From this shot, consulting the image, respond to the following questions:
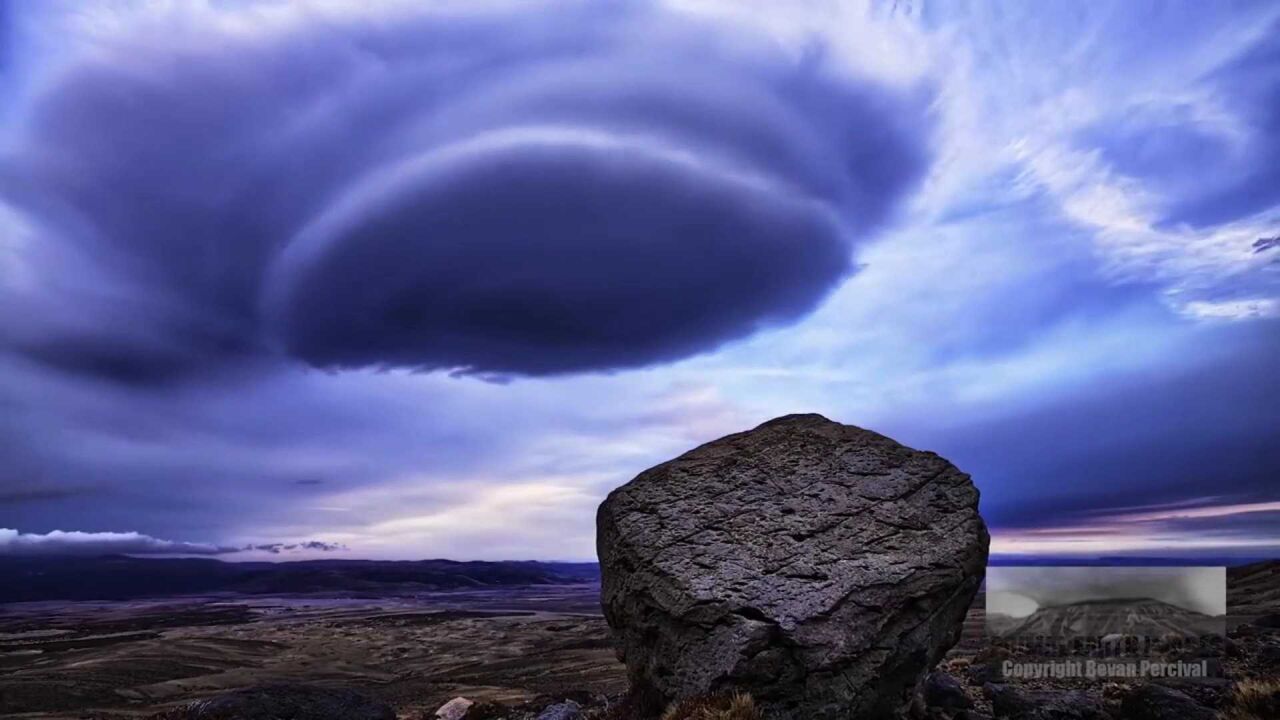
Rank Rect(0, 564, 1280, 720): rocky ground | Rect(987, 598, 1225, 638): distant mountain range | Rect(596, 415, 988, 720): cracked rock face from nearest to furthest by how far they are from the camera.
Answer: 1. Rect(596, 415, 988, 720): cracked rock face
2. Rect(0, 564, 1280, 720): rocky ground
3. Rect(987, 598, 1225, 638): distant mountain range

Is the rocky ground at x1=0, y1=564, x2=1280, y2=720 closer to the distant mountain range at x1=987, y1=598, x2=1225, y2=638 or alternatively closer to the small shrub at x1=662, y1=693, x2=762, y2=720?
the distant mountain range at x1=987, y1=598, x2=1225, y2=638

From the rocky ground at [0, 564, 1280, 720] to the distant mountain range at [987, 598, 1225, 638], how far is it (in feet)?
3.57

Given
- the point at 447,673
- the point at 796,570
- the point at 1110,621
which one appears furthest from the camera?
the point at 447,673

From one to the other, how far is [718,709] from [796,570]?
2.66 metres

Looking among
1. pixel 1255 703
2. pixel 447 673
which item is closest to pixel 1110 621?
pixel 1255 703

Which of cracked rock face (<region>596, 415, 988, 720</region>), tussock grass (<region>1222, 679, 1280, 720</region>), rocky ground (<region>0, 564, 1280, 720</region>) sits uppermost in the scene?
cracked rock face (<region>596, 415, 988, 720</region>)

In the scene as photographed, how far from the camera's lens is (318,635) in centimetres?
8331

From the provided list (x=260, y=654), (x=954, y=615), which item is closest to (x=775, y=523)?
(x=954, y=615)

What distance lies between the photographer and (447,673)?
4631 centimetres

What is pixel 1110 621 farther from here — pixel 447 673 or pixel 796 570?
pixel 447 673

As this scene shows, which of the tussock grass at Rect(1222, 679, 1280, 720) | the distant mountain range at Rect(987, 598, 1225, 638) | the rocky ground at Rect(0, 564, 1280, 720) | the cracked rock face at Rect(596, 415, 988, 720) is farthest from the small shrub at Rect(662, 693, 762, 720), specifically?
the distant mountain range at Rect(987, 598, 1225, 638)

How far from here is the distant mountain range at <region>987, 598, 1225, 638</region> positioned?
16156 mm

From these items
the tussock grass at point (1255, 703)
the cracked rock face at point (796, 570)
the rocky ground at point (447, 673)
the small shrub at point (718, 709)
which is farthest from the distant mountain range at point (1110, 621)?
the small shrub at point (718, 709)

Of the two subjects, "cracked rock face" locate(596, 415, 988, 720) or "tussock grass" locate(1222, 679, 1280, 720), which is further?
"cracked rock face" locate(596, 415, 988, 720)
